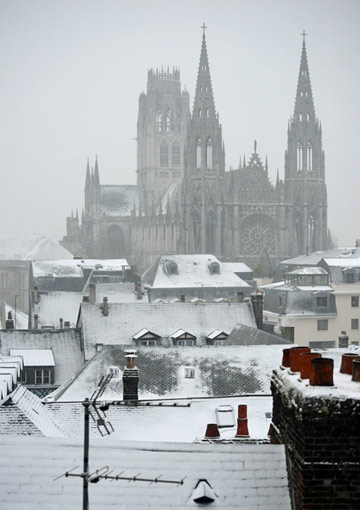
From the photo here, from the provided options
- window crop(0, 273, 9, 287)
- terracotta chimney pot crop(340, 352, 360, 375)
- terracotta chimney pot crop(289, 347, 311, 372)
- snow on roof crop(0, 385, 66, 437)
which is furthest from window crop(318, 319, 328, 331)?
terracotta chimney pot crop(340, 352, 360, 375)

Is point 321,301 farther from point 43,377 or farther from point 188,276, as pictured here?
point 43,377

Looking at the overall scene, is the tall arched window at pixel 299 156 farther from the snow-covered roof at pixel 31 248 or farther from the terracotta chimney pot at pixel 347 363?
the terracotta chimney pot at pixel 347 363

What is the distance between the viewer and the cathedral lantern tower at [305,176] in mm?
Answer: 123375

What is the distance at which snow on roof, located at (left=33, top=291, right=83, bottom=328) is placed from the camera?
57.4 m

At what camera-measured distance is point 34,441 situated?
10430 mm

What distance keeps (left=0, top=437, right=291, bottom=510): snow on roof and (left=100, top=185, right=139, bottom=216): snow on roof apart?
491 ft

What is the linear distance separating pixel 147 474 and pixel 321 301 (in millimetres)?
52849

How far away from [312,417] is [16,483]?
12.0ft

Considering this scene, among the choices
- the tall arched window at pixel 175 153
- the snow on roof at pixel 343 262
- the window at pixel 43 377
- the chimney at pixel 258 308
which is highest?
the tall arched window at pixel 175 153

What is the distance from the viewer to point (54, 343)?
1690 inches

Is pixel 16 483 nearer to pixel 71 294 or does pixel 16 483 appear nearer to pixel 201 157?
pixel 71 294

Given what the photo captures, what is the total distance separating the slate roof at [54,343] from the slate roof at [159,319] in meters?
1.19

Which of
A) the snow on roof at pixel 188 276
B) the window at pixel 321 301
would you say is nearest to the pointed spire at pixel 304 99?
the snow on roof at pixel 188 276

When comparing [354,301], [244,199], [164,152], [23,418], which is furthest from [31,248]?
[23,418]
